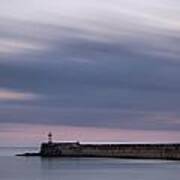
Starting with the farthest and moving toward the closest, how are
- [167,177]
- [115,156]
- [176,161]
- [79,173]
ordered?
[115,156] < [176,161] < [79,173] < [167,177]

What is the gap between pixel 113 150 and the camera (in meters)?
94.5

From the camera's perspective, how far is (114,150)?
9425cm

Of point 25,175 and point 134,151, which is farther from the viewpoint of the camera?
point 134,151

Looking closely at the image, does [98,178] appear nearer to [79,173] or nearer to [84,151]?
[79,173]

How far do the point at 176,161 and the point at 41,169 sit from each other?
1599cm

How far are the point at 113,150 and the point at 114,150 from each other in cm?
27

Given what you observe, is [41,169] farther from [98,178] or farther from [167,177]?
[167,177]

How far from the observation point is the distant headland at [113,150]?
287 feet

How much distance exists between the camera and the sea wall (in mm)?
87625

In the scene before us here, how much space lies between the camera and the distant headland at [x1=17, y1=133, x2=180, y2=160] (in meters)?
87.6

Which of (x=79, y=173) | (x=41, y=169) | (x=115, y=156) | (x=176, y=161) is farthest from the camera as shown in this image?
(x=115, y=156)

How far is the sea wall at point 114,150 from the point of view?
287 feet

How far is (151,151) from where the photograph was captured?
3565 inches

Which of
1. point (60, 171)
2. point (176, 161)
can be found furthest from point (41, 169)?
point (176, 161)
